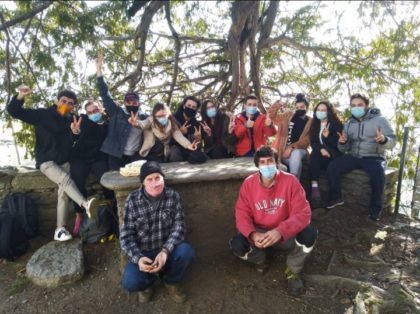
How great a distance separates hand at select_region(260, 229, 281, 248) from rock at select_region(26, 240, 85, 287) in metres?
2.12

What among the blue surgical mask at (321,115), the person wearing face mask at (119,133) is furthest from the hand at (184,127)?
the blue surgical mask at (321,115)

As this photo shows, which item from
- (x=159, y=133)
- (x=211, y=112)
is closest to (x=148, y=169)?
(x=159, y=133)

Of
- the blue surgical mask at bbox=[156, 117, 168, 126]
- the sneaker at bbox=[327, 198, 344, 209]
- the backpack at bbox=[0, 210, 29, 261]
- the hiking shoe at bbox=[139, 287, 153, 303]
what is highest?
the blue surgical mask at bbox=[156, 117, 168, 126]

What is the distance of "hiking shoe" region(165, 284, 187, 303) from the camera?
9.93 feet

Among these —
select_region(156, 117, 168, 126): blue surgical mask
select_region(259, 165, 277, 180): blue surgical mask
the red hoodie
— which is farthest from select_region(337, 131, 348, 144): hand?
select_region(156, 117, 168, 126): blue surgical mask

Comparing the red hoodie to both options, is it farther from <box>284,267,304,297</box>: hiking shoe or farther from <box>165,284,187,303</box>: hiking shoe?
<box>165,284,187,303</box>: hiking shoe

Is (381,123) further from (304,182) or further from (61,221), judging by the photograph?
(61,221)

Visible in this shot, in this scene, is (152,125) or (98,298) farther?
(152,125)

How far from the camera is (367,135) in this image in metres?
4.44

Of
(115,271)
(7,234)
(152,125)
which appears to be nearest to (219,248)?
(115,271)

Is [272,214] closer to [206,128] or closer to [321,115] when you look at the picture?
[206,128]

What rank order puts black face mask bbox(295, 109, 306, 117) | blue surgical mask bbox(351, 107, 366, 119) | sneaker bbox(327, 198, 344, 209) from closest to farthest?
blue surgical mask bbox(351, 107, 366, 119) → sneaker bbox(327, 198, 344, 209) → black face mask bbox(295, 109, 306, 117)

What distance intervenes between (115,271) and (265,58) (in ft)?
18.8

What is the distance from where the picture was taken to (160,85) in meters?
7.42
